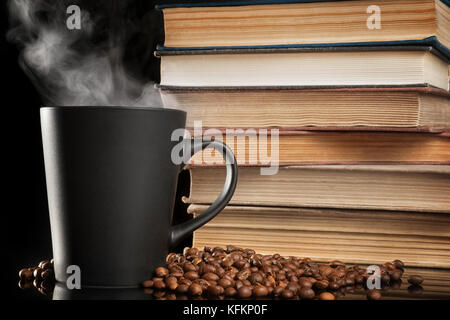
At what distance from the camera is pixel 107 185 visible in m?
0.84

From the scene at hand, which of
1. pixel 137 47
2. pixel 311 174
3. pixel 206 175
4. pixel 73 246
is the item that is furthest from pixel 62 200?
pixel 137 47

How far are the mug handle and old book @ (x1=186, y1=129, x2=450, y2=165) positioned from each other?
0.53 feet

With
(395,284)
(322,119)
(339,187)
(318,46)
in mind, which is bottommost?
(395,284)

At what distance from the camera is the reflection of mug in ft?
2.75

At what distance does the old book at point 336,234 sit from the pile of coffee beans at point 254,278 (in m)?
0.06

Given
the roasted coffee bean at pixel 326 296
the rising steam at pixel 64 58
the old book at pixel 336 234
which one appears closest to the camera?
the roasted coffee bean at pixel 326 296

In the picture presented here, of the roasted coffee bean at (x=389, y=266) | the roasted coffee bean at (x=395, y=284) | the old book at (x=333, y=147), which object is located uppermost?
the old book at (x=333, y=147)

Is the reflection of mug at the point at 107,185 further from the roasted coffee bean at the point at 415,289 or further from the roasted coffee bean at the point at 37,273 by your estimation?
the roasted coffee bean at the point at 415,289

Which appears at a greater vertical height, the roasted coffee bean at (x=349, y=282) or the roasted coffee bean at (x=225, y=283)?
the roasted coffee bean at (x=225, y=283)

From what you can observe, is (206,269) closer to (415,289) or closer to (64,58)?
(415,289)

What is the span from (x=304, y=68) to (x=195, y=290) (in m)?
0.46

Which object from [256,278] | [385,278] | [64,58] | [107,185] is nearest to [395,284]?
[385,278]

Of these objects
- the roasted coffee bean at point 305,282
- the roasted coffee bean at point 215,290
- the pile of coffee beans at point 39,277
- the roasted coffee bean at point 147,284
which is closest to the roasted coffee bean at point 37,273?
the pile of coffee beans at point 39,277

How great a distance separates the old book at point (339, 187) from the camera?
102cm
